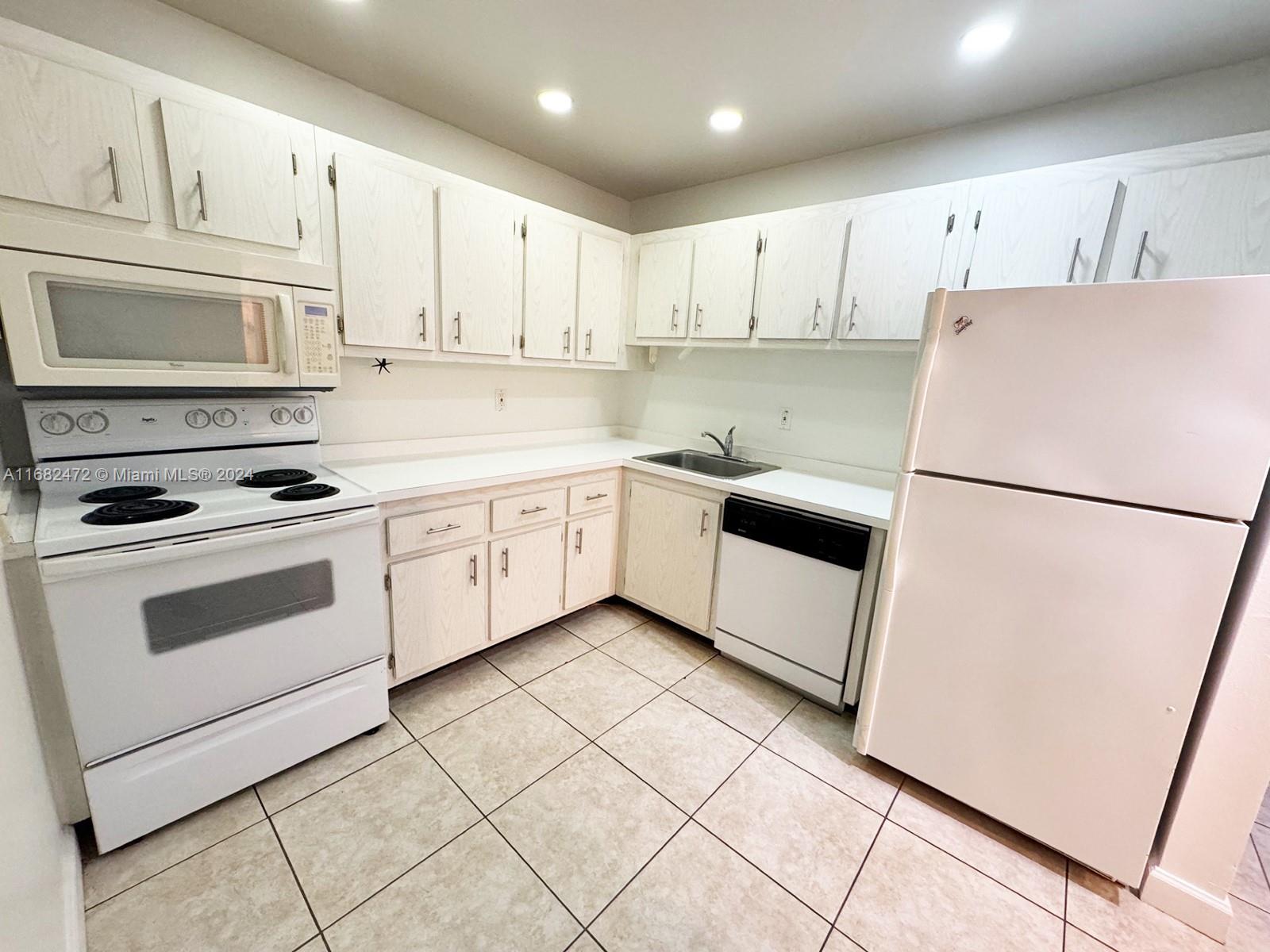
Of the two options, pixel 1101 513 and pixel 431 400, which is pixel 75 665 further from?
pixel 1101 513

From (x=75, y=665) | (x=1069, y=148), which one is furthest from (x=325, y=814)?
(x=1069, y=148)

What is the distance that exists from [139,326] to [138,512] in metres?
0.57

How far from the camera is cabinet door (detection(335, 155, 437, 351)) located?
6.06 feet

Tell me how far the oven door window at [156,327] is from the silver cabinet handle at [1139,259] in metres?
2.80

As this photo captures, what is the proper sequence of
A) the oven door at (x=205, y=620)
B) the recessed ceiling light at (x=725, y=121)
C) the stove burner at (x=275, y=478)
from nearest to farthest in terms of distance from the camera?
the oven door at (x=205, y=620) < the stove burner at (x=275, y=478) < the recessed ceiling light at (x=725, y=121)

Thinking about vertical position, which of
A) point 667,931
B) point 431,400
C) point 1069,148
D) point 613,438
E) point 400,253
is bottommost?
point 667,931

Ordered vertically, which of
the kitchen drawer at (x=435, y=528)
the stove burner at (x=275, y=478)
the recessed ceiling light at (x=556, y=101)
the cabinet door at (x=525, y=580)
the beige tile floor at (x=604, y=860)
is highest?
the recessed ceiling light at (x=556, y=101)

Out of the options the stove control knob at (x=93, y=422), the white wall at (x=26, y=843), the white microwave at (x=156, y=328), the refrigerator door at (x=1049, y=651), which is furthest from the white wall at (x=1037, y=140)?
the white wall at (x=26, y=843)

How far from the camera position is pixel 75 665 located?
1.23 metres

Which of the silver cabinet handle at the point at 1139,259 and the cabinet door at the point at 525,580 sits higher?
the silver cabinet handle at the point at 1139,259

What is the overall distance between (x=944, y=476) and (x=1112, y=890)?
127cm

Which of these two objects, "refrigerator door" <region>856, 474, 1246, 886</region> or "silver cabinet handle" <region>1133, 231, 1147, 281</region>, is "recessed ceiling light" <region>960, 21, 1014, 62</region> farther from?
"refrigerator door" <region>856, 474, 1246, 886</region>

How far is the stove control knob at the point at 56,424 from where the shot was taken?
1.41 metres

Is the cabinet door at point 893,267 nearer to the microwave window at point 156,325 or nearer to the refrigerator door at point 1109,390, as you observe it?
the refrigerator door at point 1109,390
